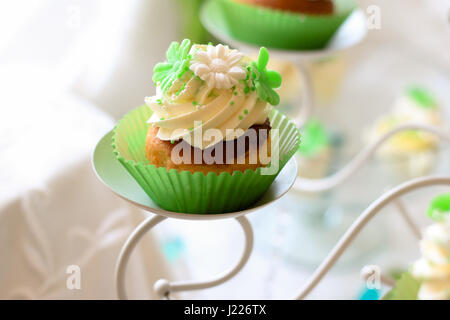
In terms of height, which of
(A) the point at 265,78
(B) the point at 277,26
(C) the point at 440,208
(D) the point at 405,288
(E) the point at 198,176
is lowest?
(D) the point at 405,288

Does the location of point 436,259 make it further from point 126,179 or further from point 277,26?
point 277,26

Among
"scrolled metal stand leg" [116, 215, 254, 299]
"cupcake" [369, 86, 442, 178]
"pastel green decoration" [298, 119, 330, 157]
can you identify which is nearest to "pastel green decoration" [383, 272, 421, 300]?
"scrolled metal stand leg" [116, 215, 254, 299]

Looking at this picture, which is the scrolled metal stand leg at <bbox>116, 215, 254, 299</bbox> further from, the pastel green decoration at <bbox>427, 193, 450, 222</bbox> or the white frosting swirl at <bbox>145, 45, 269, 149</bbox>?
the pastel green decoration at <bbox>427, 193, 450, 222</bbox>

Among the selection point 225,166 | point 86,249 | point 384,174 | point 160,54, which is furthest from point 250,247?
point 160,54

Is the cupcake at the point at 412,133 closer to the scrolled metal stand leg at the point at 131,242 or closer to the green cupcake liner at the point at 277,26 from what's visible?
the green cupcake liner at the point at 277,26

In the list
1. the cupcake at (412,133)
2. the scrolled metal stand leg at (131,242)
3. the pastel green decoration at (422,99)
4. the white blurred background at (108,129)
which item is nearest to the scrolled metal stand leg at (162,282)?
the scrolled metal stand leg at (131,242)

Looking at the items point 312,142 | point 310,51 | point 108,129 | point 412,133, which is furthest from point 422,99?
point 108,129
